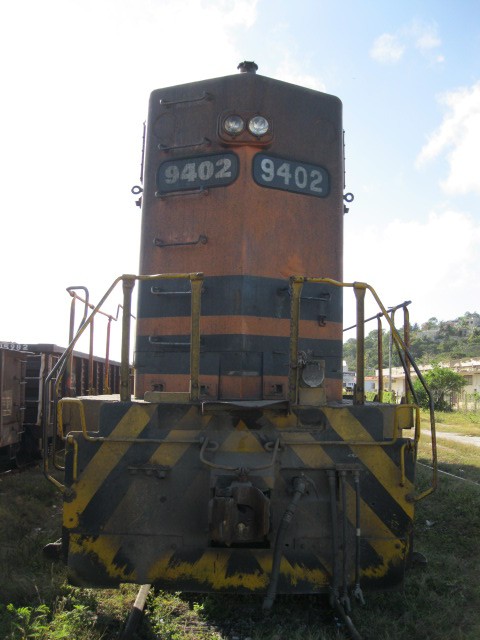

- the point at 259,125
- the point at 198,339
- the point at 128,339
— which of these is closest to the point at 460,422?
the point at 259,125

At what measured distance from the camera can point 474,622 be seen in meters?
3.70

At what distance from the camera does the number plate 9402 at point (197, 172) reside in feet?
14.8

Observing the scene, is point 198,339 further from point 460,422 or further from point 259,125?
point 460,422

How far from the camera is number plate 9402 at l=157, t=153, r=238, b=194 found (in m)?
4.52

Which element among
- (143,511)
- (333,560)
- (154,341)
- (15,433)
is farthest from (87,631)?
(15,433)

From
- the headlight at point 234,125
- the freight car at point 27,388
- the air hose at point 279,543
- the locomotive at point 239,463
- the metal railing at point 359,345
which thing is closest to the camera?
the air hose at point 279,543

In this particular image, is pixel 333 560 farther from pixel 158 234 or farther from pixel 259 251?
pixel 158 234

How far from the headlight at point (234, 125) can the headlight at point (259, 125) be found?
7 cm

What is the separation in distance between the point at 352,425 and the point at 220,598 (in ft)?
5.24

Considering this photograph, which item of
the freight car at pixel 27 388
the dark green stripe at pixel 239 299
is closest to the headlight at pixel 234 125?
the dark green stripe at pixel 239 299

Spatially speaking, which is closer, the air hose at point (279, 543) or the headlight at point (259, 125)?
the air hose at point (279, 543)

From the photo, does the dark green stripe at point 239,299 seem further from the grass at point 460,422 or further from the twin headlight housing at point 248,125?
the grass at point 460,422

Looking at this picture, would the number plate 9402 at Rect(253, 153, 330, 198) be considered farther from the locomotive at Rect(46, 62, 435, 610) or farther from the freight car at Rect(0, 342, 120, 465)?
the freight car at Rect(0, 342, 120, 465)

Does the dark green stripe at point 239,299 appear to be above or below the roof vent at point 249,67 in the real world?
below
